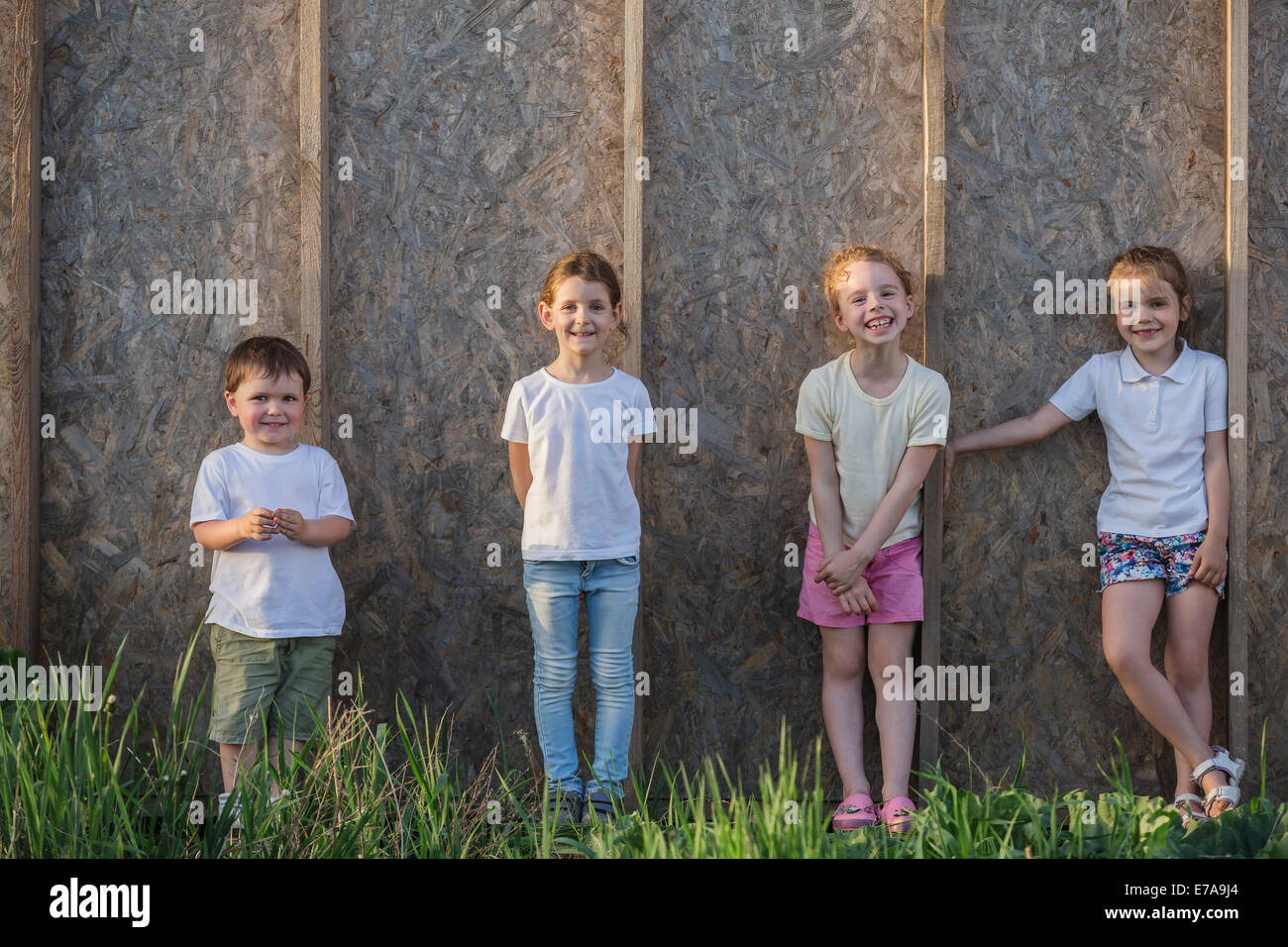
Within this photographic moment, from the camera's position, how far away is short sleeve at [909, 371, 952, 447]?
12.8 feet

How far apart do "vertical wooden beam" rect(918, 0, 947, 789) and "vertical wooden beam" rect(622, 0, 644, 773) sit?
3.40 ft

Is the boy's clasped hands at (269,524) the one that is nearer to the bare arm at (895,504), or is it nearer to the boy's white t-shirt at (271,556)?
the boy's white t-shirt at (271,556)

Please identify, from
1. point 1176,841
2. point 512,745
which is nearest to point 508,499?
point 512,745

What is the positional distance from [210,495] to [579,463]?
3.98 feet

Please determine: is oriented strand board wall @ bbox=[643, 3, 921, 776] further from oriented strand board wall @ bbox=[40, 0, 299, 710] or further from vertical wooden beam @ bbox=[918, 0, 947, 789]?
oriented strand board wall @ bbox=[40, 0, 299, 710]

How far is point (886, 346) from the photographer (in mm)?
4027

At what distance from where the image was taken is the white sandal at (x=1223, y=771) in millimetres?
3875

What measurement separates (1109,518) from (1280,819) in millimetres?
1618

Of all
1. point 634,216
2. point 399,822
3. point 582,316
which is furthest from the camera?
point 634,216

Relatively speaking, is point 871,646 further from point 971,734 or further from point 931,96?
point 931,96

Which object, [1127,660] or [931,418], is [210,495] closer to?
[931,418]

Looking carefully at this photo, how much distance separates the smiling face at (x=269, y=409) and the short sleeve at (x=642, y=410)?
3.71ft

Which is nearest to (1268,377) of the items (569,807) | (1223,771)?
(1223,771)

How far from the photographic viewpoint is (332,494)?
3.86 metres
